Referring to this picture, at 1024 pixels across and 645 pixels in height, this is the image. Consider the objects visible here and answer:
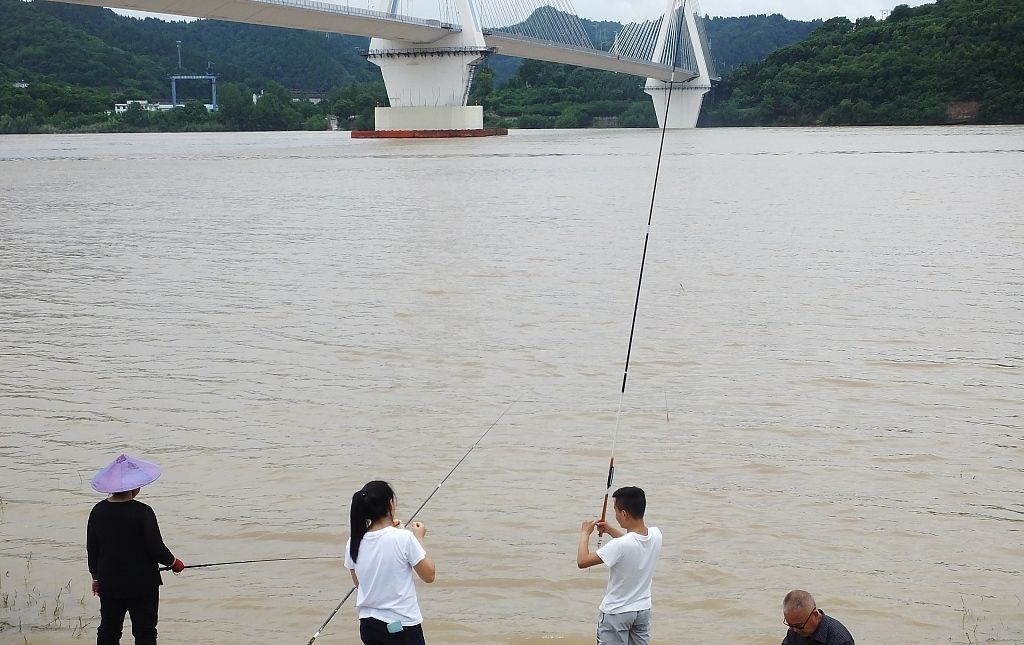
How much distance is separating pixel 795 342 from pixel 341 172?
1043 inches

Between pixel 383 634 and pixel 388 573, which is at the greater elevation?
pixel 388 573

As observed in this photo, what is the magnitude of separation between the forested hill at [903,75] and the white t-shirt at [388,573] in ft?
234

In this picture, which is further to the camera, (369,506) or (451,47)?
(451,47)

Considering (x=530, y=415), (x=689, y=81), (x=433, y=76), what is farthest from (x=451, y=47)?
(x=530, y=415)

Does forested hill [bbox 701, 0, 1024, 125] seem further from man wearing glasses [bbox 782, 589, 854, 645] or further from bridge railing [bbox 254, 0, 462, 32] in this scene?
man wearing glasses [bbox 782, 589, 854, 645]

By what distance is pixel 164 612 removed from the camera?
Result: 4875 millimetres

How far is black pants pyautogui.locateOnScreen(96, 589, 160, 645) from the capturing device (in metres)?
3.88

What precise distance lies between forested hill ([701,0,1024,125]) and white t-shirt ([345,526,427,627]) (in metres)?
71.4

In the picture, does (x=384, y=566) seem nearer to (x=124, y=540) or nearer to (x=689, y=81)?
(x=124, y=540)

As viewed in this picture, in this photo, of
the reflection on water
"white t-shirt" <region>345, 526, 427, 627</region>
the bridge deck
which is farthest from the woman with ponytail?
the bridge deck

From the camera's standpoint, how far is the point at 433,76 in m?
61.4

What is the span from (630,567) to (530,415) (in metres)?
4.18

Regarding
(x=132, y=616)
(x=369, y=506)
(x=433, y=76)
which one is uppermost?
(x=369, y=506)

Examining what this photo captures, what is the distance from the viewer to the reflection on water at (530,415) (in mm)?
5016
